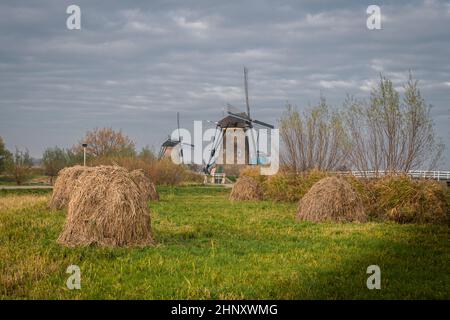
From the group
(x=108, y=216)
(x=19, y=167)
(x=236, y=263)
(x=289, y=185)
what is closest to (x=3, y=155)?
(x=19, y=167)

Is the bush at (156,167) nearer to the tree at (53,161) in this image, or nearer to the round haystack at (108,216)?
the tree at (53,161)

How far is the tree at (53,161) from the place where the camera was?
187 ft

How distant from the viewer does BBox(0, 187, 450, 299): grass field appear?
8484mm

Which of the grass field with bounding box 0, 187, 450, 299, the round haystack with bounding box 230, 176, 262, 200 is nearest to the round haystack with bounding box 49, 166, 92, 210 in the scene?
the grass field with bounding box 0, 187, 450, 299

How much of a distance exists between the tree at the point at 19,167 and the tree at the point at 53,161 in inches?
72.0

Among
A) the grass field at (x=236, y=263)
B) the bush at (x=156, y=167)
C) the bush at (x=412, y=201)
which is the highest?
the bush at (x=156, y=167)

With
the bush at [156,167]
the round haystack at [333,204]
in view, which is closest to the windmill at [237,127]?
the bush at [156,167]

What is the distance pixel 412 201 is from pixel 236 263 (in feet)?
36.8

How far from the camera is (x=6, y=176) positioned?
197 ft

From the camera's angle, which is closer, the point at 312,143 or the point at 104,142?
the point at 312,143

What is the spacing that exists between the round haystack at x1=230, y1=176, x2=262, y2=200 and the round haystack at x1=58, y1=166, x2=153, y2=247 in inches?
762

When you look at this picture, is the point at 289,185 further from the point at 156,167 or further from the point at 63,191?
the point at 156,167

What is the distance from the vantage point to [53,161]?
5684 cm
